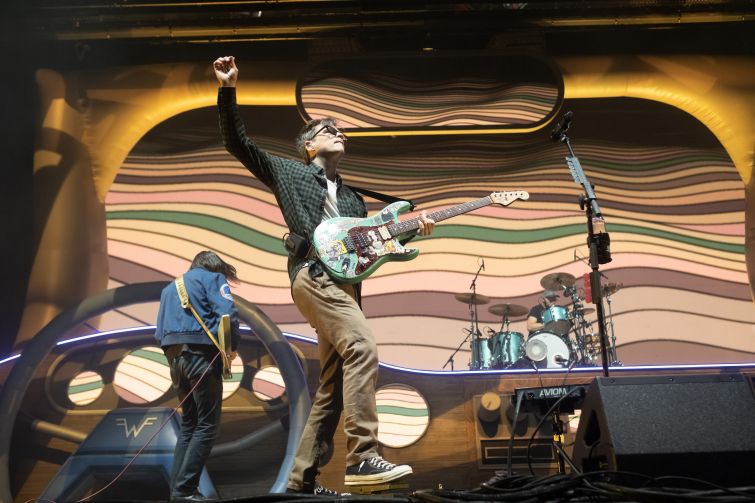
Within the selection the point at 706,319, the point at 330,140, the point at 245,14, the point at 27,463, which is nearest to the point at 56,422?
the point at 27,463

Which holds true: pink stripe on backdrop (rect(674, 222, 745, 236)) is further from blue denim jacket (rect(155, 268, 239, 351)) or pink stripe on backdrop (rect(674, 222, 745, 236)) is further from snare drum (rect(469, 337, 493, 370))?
blue denim jacket (rect(155, 268, 239, 351))

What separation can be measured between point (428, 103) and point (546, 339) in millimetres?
2465

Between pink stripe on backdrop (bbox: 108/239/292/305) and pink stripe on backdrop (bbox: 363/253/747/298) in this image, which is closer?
pink stripe on backdrop (bbox: 108/239/292/305)

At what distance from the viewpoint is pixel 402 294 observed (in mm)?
5312

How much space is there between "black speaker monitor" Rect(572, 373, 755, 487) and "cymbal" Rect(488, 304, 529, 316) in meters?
3.36

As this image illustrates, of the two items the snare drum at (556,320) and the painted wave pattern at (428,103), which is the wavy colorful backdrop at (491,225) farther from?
the snare drum at (556,320)

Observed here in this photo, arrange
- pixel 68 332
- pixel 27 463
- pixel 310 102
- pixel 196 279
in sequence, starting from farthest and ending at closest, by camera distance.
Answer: pixel 310 102 < pixel 68 332 < pixel 27 463 < pixel 196 279

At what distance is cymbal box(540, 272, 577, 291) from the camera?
5574mm

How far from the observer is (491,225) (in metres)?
5.66

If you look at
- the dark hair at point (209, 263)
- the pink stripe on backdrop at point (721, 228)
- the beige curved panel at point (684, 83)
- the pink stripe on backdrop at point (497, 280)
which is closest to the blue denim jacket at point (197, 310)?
the dark hair at point (209, 263)

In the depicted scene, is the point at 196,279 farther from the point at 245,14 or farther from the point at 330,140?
the point at 245,14

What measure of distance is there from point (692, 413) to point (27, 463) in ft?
14.4

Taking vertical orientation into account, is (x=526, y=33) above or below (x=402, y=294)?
above

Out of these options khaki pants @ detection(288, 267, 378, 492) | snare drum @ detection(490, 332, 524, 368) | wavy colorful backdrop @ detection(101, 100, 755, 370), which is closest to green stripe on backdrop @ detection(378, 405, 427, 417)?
wavy colorful backdrop @ detection(101, 100, 755, 370)
